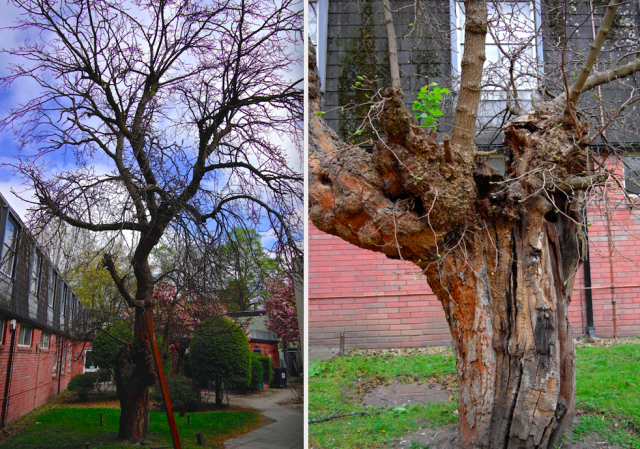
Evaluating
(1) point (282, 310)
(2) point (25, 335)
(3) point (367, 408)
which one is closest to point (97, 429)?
(2) point (25, 335)

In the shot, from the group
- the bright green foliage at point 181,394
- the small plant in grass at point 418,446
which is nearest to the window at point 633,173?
the small plant in grass at point 418,446

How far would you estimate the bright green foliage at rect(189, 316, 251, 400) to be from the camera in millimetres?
1810

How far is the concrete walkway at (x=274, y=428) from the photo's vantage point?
5.92ft

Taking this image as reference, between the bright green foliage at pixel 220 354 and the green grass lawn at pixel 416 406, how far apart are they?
214cm

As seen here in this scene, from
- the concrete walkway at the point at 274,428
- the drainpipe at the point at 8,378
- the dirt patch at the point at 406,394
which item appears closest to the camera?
the drainpipe at the point at 8,378

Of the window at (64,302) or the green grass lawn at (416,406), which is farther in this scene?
the green grass lawn at (416,406)

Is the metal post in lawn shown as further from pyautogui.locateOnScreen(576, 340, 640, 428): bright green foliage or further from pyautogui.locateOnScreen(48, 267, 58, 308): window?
pyautogui.locateOnScreen(576, 340, 640, 428): bright green foliage

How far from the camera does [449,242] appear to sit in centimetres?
283

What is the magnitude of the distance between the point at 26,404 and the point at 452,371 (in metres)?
4.34

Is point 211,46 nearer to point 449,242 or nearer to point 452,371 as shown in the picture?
point 449,242

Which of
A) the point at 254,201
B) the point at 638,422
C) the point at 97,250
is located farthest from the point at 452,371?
the point at 97,250

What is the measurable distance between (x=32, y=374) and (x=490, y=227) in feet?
8.10

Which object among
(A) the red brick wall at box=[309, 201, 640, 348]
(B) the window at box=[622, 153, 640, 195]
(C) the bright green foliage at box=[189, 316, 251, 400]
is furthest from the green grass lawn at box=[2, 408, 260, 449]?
(A) the red brick wall at box=[309, 201, 640, 348]

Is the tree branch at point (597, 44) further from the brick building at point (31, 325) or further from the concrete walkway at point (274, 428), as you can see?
the brick building at point (31, 325)
